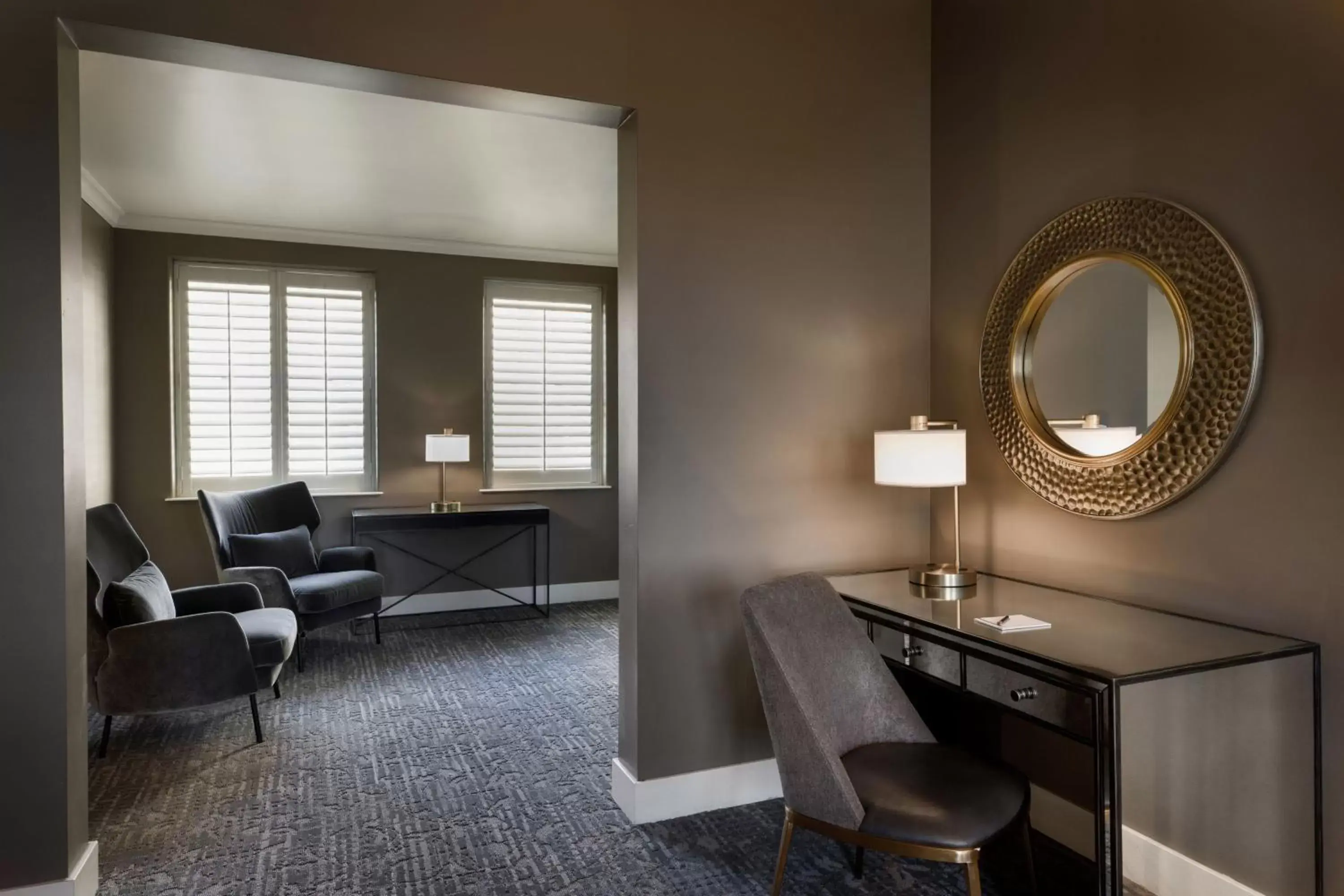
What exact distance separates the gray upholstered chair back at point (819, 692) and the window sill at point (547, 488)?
13.0 feet

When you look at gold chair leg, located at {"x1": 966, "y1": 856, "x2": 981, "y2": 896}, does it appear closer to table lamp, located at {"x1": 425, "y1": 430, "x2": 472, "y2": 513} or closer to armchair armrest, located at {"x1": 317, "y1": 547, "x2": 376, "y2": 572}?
armchair armrest, located at {"x1": 317, "y1": 547, "x2": 376, "y2": 572}

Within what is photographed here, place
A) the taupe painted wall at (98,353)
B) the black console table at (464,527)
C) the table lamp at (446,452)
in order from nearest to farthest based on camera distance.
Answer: the taupe painted wall at (98,353)
the black console table at (464,527)
the table lamp at (446,452)

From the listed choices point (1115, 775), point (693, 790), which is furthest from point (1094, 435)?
point (693, 790)

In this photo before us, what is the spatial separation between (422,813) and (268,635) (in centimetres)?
122

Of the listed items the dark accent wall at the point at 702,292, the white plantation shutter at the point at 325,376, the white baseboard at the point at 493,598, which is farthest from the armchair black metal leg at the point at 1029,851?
the white plantation shutter at the point at 325,376

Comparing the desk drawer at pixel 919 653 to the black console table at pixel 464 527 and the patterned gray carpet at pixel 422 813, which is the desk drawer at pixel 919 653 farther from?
the black console table at pixel 464 527

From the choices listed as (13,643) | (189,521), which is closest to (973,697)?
(13,643)

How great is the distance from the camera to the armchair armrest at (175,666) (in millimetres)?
3064

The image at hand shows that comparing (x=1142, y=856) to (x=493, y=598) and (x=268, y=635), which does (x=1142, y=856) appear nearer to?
(x=268, y=635)

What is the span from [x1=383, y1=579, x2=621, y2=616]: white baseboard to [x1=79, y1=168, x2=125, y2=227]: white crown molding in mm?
2919

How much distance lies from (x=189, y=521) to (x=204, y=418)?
26.3 inches

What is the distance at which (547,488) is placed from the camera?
6.07m

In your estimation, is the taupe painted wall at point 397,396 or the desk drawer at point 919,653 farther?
the taupe painted wall at point 397,396

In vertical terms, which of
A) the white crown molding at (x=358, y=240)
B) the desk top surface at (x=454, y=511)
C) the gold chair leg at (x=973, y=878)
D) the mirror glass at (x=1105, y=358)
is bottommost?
the gold chair leg at (x=973, y=878)
